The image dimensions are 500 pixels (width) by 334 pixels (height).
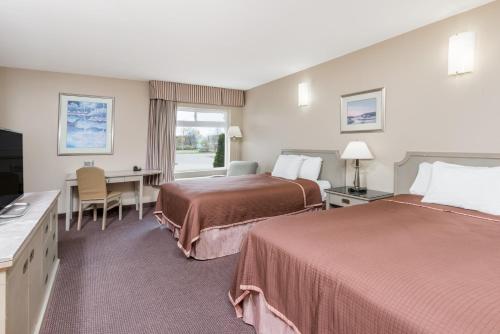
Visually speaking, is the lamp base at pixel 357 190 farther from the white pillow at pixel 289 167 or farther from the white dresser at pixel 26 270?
the white dresser at pixel 26 270

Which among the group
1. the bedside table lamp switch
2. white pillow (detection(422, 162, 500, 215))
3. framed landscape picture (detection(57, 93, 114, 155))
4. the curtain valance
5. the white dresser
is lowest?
the white dresser

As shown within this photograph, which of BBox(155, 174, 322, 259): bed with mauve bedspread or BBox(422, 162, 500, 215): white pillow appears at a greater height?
BBox(422, 162, 500, 215): white pillow

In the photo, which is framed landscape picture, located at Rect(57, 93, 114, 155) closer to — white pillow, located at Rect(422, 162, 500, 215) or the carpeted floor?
the carpeted floor

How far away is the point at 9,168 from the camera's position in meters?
1.99

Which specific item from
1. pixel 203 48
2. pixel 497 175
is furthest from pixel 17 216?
pixel 497 175

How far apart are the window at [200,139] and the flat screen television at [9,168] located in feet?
10.3

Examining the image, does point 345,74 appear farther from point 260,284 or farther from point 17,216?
point 17,216

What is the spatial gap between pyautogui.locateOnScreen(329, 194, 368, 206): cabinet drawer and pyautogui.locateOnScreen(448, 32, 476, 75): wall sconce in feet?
4.90

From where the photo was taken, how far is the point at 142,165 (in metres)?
4.94

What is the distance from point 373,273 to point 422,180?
1.86 m

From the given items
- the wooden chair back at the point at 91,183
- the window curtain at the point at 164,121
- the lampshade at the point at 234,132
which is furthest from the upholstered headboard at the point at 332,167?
the wooden chair back at the point at 91,183

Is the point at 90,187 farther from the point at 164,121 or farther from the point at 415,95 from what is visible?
the point at 415,95

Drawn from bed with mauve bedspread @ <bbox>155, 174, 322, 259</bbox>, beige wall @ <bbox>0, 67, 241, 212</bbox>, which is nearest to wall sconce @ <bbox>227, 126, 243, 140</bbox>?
beige wall @ <bbox>0, 67, 241, 212</bbox>

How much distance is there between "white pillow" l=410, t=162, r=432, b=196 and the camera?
252 centimetres
